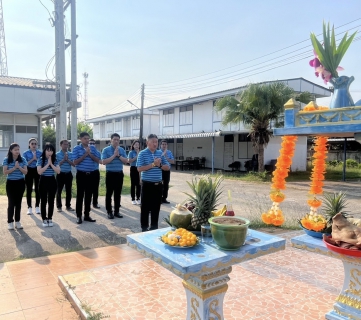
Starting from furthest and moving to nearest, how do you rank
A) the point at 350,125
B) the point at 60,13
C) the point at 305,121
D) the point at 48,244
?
the point at 60,13
the point at 48,244
the point at 305,121
the point at 350,125

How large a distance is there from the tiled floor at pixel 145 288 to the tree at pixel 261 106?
1041cm

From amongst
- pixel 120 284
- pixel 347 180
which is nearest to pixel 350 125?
pixel 120 284

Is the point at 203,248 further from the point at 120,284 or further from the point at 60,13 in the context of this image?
the point at 60,13

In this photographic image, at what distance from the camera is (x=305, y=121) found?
312 cm

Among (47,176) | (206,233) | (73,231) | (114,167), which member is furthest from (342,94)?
(47,176)


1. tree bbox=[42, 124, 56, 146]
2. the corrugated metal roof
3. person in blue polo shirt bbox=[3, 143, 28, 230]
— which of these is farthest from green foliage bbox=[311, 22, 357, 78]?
tree bbox=[42, 124, 56, 146]

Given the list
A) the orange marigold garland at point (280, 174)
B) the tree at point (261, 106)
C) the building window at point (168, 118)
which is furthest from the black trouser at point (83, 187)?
the building window at point (168, 118)

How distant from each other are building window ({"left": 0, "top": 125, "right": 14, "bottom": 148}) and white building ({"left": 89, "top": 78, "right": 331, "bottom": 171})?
10.4 metres

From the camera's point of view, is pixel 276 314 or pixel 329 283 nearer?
pixel 276 314

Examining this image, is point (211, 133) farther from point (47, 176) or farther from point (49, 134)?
point (49, 134)

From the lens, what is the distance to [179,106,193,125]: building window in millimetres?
23180

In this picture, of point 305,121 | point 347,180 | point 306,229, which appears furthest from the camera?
point 347,180

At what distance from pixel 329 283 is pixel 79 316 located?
280 centimetres

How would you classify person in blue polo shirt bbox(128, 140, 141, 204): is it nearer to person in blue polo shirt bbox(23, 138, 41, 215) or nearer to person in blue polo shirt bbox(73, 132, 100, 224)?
person in blue polo shirt bbox(73, 132, 100, 224)
